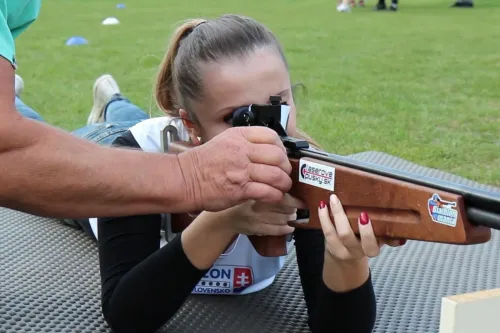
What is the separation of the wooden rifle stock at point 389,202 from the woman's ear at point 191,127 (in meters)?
0.45

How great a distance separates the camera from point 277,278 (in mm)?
2562

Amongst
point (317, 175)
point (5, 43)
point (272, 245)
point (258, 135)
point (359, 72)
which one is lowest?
point (359, 72)

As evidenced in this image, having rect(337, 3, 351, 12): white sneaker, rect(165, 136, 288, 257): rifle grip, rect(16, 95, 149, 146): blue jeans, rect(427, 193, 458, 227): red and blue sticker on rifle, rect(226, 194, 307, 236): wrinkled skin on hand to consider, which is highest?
rect(427, 193, 458, 227): red and blue sticker on rifle

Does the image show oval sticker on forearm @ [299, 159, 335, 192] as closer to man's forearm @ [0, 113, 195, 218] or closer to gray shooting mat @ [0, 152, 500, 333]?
man's forearm @ [0, 113, 195, 218]

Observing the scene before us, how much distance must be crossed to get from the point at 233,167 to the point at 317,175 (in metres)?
0.20

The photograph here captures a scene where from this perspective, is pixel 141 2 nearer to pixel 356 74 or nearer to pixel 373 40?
pixel 373 40

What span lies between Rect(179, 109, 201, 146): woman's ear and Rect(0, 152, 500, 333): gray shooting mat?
0.58m

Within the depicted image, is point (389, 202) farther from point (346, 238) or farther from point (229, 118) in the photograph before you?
point (229, 118)

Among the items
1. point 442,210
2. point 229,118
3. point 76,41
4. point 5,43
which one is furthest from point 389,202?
point 76,41

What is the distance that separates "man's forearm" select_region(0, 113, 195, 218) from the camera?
1.33 meters

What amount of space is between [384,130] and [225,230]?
13.0ft

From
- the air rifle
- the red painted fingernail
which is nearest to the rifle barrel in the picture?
the air rifle

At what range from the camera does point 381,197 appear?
1.36 meters

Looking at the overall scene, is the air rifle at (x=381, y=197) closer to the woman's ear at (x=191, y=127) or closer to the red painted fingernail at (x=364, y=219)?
the red painted fingernail at (x=364, y=219)
